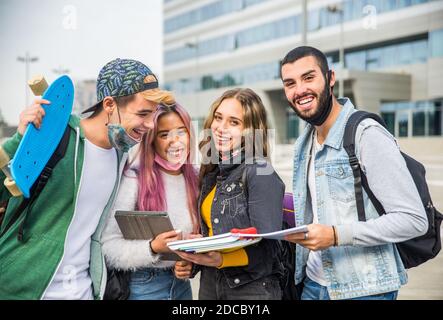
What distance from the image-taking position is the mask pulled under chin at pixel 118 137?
1.42 metres

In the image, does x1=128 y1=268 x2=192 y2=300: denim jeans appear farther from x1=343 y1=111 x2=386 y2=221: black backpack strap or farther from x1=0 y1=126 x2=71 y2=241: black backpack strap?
x1=343 y1=111 x2=386 y2=221: black backpack strap

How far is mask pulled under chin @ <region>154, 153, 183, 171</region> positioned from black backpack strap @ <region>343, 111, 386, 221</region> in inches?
23.1

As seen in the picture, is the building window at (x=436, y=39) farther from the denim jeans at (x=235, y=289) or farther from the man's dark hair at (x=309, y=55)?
the denim jeans at (x=235, y=289)

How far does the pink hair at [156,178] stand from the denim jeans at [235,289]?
0.17 metres

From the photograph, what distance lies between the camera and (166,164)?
5.33ft

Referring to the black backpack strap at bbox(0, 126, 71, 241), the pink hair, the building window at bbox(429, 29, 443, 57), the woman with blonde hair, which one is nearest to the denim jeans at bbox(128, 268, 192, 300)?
the woman with blonde hair

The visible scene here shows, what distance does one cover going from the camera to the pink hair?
5.12 feet

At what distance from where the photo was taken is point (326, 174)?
4.65ft

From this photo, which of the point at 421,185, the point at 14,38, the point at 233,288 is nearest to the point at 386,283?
the point at 421,185

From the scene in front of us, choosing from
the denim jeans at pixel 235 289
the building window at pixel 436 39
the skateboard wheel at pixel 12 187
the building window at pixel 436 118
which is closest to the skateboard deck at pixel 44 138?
the skateboard wheel at pixel 12 187

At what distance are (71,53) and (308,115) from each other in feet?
3.34

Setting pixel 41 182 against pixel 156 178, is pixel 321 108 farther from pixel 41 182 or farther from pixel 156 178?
pixel 41 182

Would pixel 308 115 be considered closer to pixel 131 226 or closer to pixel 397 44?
pixel 131 226
